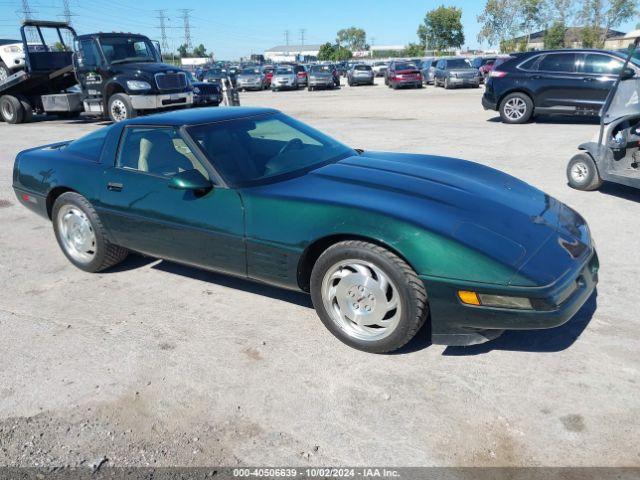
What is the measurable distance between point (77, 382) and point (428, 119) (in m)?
12.7

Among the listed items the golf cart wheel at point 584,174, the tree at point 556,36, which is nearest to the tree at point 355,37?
the tree at point 556,36

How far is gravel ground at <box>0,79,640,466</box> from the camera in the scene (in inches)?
95.6

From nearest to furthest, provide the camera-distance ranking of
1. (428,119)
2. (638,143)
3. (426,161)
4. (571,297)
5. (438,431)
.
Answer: (438,431) → (571,297) → (426,161) → (638,143) → (428,119)

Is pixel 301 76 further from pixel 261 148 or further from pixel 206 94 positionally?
pixel 261 148

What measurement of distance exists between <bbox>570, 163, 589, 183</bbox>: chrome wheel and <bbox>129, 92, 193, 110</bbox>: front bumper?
1080 centimetres

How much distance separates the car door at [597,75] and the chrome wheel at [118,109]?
1124 centimetres

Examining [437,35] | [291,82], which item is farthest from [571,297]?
[437,35]

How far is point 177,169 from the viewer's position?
12.6ft

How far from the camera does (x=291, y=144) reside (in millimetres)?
4070

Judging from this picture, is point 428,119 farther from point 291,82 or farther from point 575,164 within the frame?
point 291,82

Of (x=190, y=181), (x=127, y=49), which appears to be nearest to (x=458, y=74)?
(x=127, y=49)

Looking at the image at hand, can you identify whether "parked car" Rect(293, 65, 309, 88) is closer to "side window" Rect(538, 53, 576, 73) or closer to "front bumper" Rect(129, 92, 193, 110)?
"front bumper" Rect(129, 92, 193, 110)

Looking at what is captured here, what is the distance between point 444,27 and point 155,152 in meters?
101

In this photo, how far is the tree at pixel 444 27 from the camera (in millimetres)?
93625
